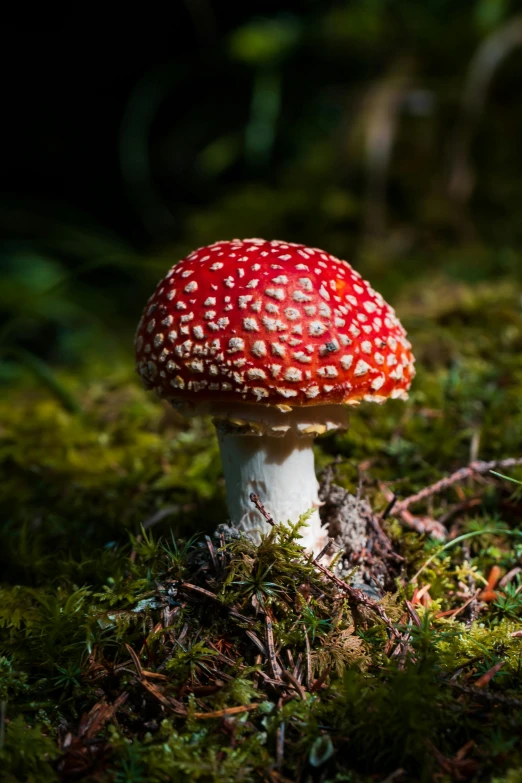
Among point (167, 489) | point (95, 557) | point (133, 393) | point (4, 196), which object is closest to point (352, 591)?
point (95, 557)

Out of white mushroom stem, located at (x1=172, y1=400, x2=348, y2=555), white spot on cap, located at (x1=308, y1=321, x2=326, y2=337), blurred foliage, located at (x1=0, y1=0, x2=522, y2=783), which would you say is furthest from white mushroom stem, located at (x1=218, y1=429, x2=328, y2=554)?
white spot on cap, located at (x1=308, y1=321, x2=326, y2=337)

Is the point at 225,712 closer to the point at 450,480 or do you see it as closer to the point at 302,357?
the point at 302,357

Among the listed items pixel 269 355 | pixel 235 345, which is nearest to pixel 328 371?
pixel 269 355

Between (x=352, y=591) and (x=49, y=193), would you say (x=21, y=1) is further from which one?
(x=352, y=591)

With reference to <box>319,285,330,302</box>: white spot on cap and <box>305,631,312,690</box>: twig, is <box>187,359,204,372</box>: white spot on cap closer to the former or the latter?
<box>319,285,330,302</box>: white spot on cap

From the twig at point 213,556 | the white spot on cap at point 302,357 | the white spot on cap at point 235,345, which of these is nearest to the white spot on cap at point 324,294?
the white spot on cap at point 302,357

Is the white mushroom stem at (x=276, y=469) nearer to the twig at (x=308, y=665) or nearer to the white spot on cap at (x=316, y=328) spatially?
the white spot on cap at (x=316, y=328)
